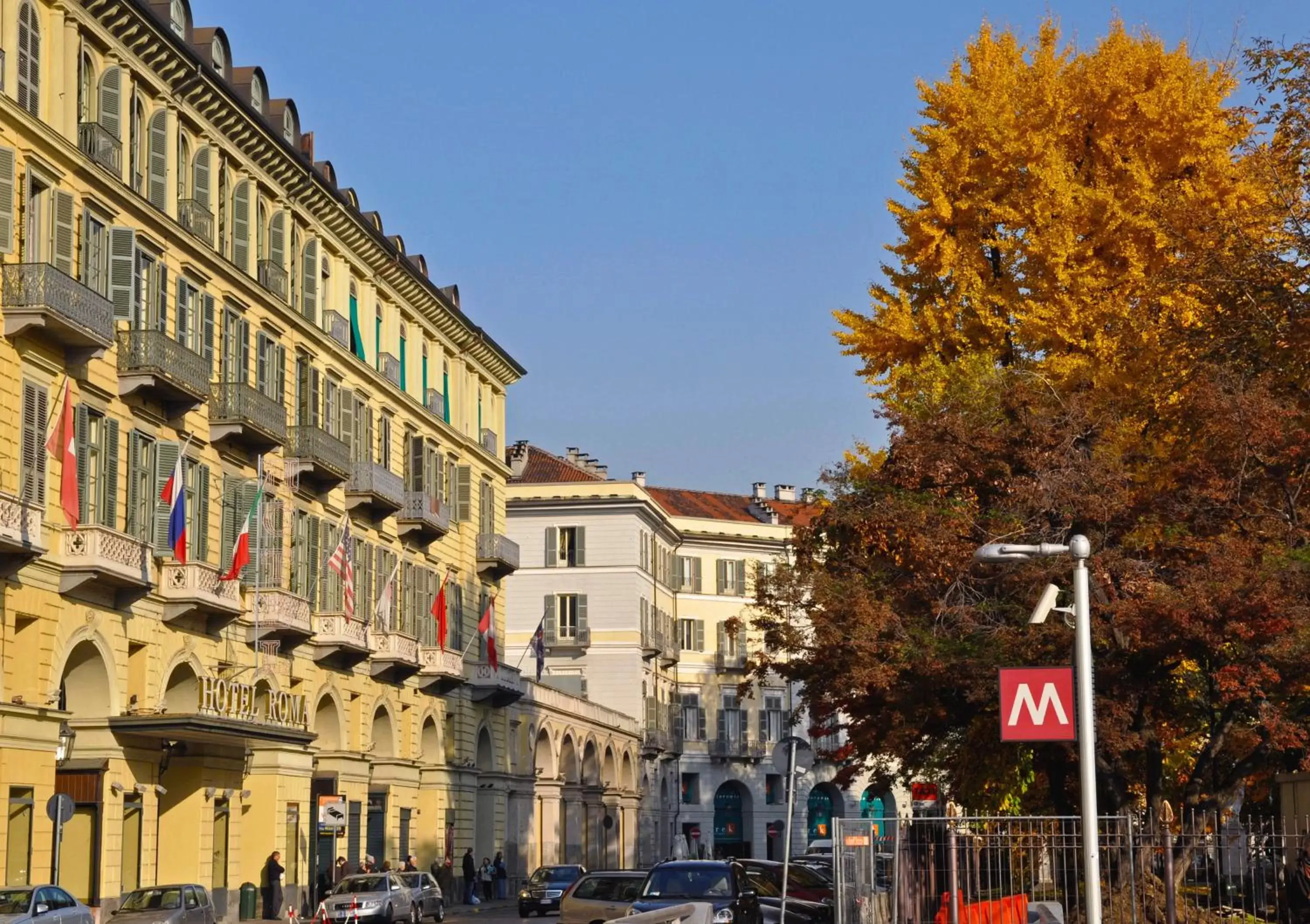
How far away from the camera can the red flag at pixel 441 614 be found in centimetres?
5922

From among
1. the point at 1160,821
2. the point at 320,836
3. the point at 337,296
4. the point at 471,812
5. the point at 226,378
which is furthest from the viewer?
the point at 471,812

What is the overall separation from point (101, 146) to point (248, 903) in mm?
18274

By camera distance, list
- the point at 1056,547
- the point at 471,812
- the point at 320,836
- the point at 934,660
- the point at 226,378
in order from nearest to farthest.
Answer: the point at 1056,547
the point at 934,660
the point at 226,378
the point at 320,836
the point at 471,812

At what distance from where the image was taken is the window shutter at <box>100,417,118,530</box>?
123 feet

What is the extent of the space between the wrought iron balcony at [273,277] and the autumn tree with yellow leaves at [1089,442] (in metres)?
16.7

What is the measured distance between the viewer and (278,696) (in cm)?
4578

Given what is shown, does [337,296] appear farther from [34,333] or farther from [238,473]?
[34,333]

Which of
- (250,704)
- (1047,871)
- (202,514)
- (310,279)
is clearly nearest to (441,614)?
(310,279)

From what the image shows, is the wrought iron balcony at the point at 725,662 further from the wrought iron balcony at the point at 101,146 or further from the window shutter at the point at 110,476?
the wrought iron balcony at the point at 101,146

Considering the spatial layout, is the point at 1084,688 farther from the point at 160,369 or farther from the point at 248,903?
the point at 248,903

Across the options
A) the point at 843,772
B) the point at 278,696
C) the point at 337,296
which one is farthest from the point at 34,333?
the point at 337,296

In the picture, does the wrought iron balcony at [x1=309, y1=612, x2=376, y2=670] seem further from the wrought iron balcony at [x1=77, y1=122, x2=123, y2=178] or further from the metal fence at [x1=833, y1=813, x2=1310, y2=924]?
the metal fence at [x1=833, y1=813, x2=1310, y2=924]

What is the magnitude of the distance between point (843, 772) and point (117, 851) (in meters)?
14.6

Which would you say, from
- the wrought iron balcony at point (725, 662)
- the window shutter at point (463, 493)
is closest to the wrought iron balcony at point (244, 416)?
the window shutter at point (463, 493)
